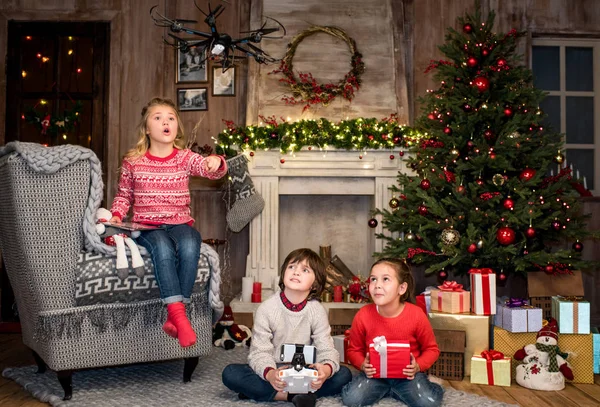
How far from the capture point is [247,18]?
5117 millimetres

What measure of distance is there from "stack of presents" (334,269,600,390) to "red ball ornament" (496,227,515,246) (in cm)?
22

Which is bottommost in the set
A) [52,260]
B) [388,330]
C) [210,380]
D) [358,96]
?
[210,380]

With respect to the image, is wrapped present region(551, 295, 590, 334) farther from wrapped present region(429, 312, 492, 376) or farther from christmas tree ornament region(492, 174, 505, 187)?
christmas tree ornament region(492, 174, 505, 187)

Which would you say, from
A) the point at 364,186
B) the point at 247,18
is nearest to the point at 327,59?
the point at 247,18

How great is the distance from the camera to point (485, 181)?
383cm

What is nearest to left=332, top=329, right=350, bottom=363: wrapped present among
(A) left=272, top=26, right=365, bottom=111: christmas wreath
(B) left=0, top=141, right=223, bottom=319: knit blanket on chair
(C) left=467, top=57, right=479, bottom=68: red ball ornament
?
(B) left=0, top=141, right=223, bottom=319: knit blanket on chair

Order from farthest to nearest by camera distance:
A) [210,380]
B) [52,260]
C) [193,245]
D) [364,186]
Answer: [364,186], [210,380], [193,245], [52,260]

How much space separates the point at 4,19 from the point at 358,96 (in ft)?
9.18

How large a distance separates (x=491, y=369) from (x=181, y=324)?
1552 mm

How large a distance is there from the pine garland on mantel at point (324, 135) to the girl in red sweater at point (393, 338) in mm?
1886

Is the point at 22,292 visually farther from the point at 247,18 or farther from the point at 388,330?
the point at 247,18

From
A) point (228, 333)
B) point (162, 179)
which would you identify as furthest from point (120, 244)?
point (228, 333)

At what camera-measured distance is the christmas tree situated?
361 centimetres

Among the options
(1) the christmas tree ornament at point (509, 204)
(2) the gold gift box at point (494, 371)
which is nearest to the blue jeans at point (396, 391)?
(2) the gold gift box at point (494, 371)
